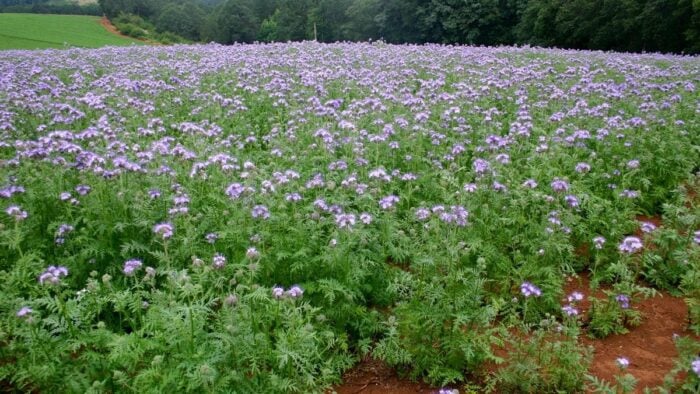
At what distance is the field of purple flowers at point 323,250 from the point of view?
3.39 m

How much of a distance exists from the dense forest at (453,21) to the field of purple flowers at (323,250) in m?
19.6

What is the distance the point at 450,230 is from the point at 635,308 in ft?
7.02

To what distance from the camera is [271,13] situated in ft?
260

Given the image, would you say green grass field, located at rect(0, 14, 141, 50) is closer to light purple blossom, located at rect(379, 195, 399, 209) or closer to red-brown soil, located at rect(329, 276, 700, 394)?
light purple blossom, located at rect(379, 195, 399, 209)

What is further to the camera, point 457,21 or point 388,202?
point 457,21

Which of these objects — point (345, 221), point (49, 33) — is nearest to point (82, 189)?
point (345, 221)

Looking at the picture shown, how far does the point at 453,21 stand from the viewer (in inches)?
1791

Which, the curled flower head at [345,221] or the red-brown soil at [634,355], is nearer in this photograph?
the red-brown soil at [634,355]

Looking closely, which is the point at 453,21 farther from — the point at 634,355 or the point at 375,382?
the point at 375,382

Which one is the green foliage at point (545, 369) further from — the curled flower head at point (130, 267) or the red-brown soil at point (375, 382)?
the curled flower head at point (130, 267)

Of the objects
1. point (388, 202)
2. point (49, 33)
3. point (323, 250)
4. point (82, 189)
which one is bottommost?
point (323, 250)

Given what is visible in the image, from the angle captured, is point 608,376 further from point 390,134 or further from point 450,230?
point 390,134

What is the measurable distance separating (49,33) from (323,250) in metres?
46.7

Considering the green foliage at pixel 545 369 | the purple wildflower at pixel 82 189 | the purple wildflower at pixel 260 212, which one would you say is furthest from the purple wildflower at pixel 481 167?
the purple wildflower at pixel 82 189
